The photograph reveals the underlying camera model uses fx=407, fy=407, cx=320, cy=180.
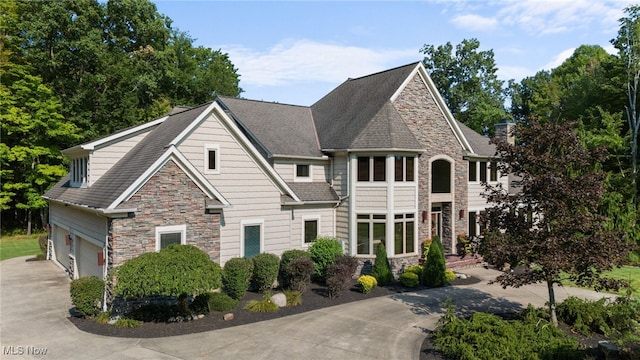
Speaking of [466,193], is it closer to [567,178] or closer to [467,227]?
[467,227]

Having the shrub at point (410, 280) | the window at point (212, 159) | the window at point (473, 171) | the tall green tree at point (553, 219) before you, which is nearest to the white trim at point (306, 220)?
the shrub at point (410, 280)

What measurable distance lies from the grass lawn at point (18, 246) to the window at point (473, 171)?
2809cm

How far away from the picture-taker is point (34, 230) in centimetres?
3675

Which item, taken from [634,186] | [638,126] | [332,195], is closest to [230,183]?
[332,195]

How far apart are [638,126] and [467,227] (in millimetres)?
16361

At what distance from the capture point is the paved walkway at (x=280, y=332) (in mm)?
10648

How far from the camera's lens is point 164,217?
14.0 meters

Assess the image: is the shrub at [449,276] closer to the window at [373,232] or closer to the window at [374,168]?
the window at [373,232]

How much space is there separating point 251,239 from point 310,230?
374cm

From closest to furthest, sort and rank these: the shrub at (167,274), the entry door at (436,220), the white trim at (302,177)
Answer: the shrub at (167,274) → the white trim at (302,177) → the entry door at (436,220)

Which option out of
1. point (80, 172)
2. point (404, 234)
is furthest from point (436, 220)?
point (80, 172)

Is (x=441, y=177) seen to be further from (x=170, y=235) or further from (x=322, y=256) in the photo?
(x=170, y=235)

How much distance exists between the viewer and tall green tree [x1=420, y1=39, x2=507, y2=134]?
47156 millimetres

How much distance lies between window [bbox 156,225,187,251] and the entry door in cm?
1407
